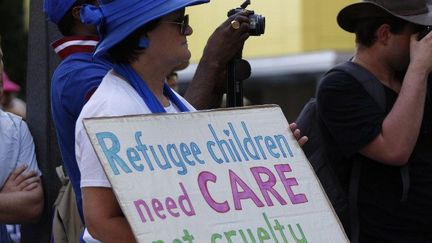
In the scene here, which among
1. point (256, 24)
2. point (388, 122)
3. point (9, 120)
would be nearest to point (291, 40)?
point (9, 120)

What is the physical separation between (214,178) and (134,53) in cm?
46

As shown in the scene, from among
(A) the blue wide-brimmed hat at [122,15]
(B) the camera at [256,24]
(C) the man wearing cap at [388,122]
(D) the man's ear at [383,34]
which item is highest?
(A) the blue wide-brimmed hat at [122,15]

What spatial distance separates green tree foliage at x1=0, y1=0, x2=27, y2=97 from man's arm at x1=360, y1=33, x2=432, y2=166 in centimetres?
1531

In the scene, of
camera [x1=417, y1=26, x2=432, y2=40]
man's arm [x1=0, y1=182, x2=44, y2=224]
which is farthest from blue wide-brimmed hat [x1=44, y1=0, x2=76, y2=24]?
camera [x1=417, y1=26, x2=432, y2=40]

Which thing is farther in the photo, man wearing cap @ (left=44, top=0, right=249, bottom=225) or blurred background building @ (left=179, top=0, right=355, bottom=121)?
blurred background building @ (left=179, top=0, right=355, bottom=121)

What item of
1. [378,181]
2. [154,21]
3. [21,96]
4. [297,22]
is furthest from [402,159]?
[21,96]

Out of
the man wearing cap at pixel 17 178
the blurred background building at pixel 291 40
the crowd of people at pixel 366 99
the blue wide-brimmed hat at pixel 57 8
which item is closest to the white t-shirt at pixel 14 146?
the man wearing cap at pixel 17 178

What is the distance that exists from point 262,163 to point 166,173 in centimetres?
33

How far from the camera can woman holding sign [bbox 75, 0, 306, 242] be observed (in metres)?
2.74

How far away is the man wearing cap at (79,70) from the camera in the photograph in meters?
3.22

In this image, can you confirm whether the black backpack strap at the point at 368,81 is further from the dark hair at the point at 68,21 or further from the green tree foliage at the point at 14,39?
the green tree foliage at the point at 14,39

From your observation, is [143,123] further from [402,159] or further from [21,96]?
[21,96]

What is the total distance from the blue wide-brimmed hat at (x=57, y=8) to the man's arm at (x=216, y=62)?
52 cm

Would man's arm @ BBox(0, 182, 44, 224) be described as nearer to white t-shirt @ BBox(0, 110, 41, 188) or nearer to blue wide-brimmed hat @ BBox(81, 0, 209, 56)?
white t-shirt @ BBox(0, 110, 41, 188)
